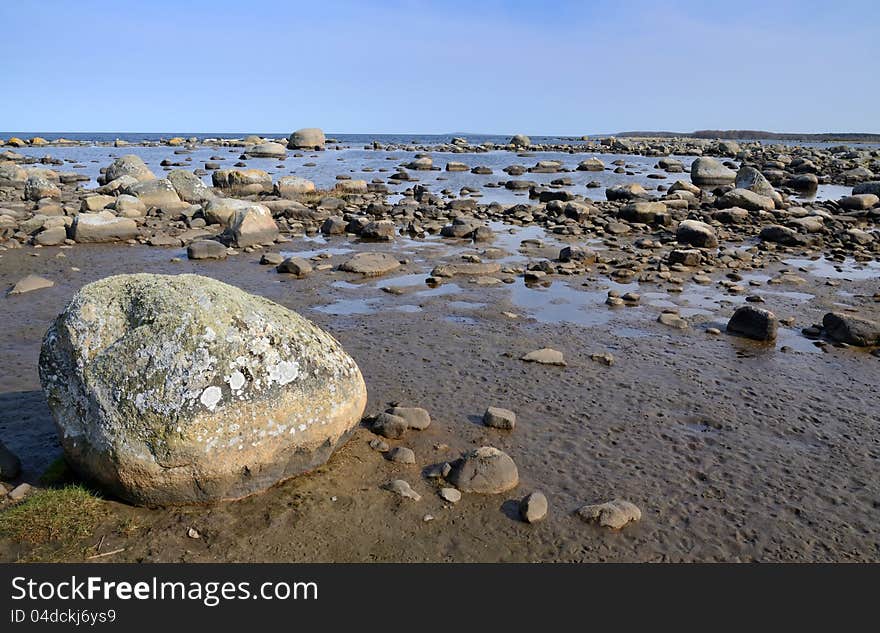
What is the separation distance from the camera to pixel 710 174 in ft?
116

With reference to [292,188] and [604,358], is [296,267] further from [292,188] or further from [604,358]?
[292,188]

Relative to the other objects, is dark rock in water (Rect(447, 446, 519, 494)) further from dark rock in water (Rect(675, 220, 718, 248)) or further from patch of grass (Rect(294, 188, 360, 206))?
patch of grass (Rect(294, 188, 360, 206))

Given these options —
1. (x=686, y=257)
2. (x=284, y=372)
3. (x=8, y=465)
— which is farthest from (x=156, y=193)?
(x=284, y=372)

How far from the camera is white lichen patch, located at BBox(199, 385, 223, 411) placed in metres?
4.55

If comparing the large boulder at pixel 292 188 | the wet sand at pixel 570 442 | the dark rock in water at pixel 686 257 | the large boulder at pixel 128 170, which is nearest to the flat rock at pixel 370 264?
the wet sand at pixel 570 442

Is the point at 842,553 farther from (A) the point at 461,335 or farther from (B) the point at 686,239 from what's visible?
(B) the point at 686,239

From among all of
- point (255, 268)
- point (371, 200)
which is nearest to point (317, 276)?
point (255, 268)

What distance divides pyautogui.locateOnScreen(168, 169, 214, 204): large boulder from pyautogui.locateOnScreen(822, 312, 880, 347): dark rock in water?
19.9m

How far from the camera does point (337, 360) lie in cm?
538

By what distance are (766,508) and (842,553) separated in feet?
1.97

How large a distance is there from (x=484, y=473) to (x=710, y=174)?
35.0 m

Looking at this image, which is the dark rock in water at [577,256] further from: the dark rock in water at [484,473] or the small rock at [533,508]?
the small rock at [533,508]

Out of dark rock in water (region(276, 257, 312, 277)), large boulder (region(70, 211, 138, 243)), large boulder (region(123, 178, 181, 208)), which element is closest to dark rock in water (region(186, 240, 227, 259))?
dark rock in water (region(276, 257, 312, 277))
